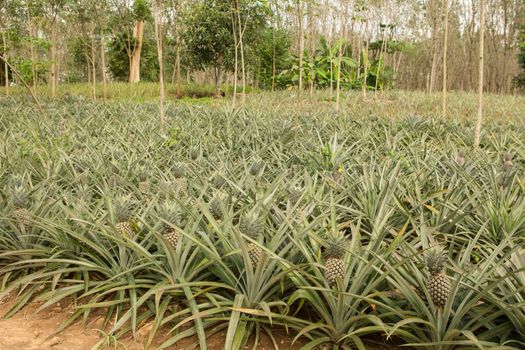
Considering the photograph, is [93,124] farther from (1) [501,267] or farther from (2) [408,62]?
(2) [408,62]

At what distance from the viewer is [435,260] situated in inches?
71.2

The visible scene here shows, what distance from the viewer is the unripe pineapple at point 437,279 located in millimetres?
1797

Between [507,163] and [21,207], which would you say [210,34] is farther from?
[21,207]

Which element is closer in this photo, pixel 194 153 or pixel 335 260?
pixel 335 260

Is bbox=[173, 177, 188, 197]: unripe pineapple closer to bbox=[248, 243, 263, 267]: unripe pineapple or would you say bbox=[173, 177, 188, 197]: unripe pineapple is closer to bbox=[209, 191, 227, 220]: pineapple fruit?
bbox=[209, 191, 227, 220]: pineapple fruit

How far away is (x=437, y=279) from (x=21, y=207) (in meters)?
2.45

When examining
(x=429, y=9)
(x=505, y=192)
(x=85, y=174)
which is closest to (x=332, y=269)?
(x=505, y=192)

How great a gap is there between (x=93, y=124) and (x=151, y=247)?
4.26m

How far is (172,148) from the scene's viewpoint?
16.6ft

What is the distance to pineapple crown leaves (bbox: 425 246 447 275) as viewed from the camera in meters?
1.80

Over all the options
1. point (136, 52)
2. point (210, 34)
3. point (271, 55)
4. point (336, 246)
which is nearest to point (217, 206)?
point (336, 246)

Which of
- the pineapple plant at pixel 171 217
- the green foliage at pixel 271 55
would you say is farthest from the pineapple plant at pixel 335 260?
the green foliage at pixel 271 55

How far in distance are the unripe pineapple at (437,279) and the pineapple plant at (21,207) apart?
2.14 m

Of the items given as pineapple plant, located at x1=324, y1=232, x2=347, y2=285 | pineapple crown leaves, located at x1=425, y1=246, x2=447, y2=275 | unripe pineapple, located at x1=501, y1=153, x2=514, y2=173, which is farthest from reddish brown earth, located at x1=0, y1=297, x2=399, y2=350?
unripe pineapple, located at x1=501, y1=153, x2=514, y2=173
